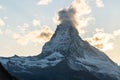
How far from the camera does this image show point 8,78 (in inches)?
1724

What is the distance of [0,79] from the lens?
43125 mm

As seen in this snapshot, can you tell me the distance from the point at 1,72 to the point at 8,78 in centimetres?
97

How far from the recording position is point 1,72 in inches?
1732

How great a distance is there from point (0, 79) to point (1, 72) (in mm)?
1080

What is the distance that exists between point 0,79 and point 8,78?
38.4 inches
